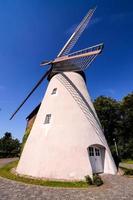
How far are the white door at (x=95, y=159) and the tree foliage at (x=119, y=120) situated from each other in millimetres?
22566

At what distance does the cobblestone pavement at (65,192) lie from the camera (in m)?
7.58

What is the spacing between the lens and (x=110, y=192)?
27.2 feet

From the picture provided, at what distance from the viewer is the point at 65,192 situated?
841 centimetres

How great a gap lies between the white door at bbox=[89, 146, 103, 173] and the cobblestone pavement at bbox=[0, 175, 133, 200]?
8.33 feet

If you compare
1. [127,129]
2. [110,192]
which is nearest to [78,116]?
[110,192]

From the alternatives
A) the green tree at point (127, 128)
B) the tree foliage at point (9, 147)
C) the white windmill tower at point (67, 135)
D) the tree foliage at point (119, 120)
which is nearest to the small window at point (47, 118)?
the white windmill tower at point (67, 135)

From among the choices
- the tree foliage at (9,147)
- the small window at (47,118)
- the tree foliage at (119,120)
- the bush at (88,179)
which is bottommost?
the bush at (88,179)

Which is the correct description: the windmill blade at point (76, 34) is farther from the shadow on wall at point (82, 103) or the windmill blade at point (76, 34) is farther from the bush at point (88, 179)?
the bush at point (88, 179)

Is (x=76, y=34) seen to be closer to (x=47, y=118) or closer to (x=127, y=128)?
(x=47, y=118)

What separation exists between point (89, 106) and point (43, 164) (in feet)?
18.9

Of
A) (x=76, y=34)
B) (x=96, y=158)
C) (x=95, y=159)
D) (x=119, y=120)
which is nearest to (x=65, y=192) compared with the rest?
(x=95, y=159)

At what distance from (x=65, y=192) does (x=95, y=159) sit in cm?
474

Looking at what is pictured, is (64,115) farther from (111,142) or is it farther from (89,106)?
(111,142)

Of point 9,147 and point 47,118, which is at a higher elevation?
point 9,147
